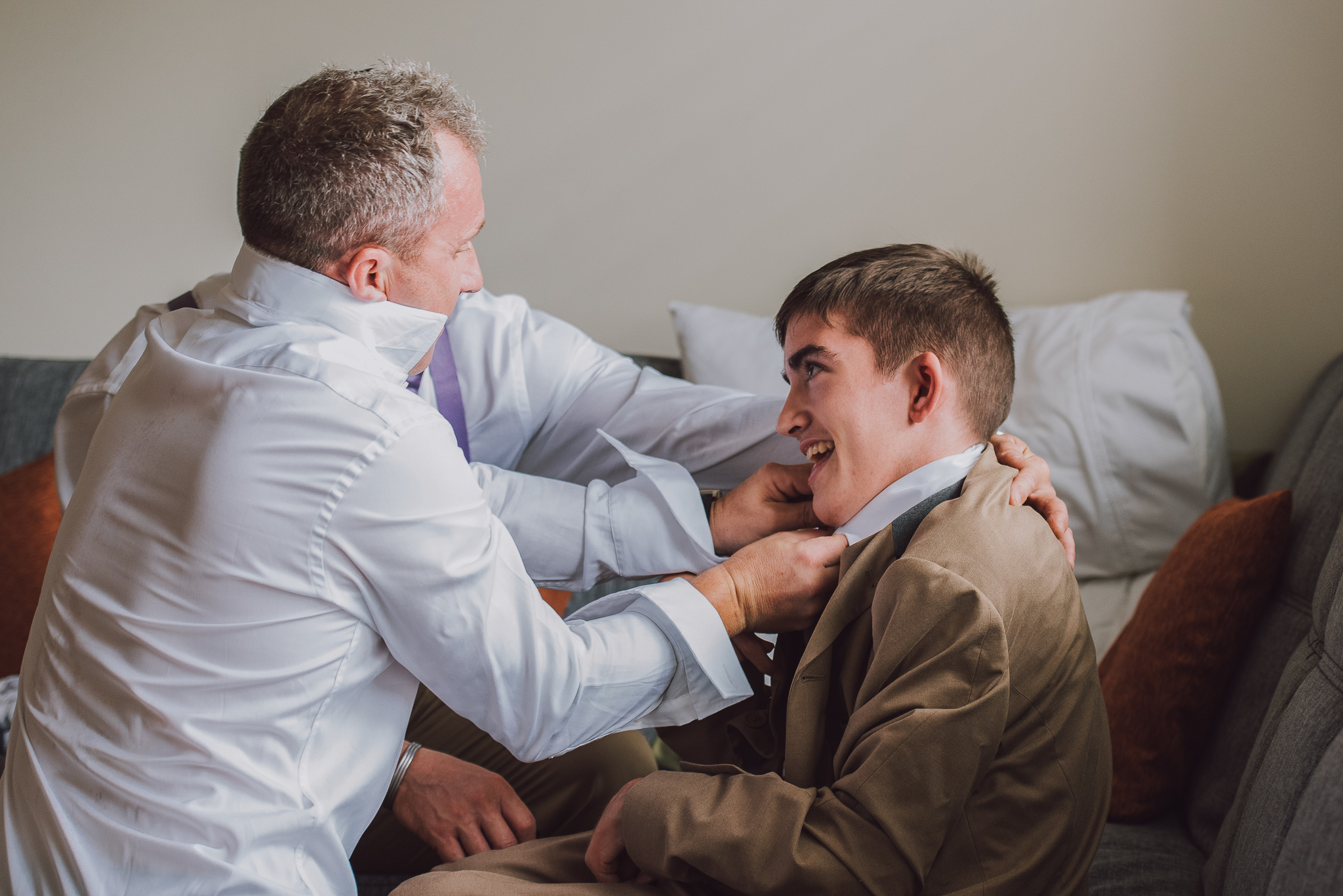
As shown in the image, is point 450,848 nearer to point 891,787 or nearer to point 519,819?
point 519,819

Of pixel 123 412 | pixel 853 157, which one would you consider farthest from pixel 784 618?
pixel 853 157

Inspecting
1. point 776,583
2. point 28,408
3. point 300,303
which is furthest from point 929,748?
point 28,408

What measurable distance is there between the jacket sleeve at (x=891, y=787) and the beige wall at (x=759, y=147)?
1.32 metres

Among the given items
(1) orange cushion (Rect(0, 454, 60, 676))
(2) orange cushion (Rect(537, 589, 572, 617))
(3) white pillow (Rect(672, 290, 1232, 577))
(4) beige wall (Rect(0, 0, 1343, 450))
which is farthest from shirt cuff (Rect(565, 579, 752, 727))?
(1) orange cushion (Rect(0, 454, 60, 676))

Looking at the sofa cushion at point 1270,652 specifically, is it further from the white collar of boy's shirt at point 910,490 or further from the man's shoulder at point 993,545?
the white collar of boy's shirt at point 910,490

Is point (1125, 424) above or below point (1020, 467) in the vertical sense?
below

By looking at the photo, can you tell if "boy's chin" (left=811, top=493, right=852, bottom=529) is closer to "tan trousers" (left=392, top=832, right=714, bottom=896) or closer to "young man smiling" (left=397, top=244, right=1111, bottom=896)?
"young man smiling" (left=397, top=244, right=1111, bottom=896)

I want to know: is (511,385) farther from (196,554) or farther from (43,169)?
(43,169)

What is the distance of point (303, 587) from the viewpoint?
0.87 metres

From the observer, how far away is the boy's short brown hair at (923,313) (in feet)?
3.43

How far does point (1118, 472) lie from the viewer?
67.4 inches

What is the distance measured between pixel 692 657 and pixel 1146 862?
68cm

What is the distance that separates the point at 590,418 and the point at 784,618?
59cm

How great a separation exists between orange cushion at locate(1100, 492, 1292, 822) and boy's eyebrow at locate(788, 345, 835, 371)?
2.19 feet
